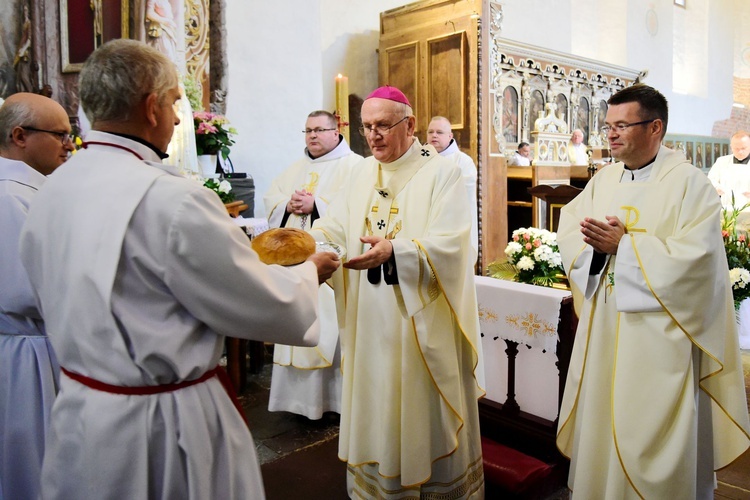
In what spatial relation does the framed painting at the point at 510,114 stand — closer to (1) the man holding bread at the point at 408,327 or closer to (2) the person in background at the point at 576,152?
(2) the person in background at the point at 576,152

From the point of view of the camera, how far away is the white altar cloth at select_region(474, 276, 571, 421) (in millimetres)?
3371

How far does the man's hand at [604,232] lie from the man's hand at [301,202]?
6.88 feet

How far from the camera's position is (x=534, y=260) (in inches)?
152

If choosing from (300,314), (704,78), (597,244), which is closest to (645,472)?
(597,244)

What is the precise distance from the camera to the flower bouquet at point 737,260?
4699 millimetres

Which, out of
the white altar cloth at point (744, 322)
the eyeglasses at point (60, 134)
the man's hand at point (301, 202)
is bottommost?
the white altar cloth at point (744, 322)

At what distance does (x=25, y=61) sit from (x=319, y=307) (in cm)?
338

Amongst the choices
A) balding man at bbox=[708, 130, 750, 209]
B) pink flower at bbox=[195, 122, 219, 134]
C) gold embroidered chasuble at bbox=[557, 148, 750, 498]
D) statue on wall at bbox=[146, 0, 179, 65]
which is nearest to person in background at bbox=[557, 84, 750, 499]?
gold embroidered chasuble at bbox=[557, 148, 750, 498]

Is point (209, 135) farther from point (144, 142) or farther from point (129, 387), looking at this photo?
point (129, 387)

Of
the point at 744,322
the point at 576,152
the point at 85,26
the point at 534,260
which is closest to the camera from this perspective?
the point at 534,260

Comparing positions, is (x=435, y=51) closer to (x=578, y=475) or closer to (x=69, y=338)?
(x=578, y=475)

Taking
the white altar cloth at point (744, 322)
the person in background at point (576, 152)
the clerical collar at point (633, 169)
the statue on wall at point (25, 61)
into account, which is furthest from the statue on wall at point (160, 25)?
the person in background at point (576, 152)

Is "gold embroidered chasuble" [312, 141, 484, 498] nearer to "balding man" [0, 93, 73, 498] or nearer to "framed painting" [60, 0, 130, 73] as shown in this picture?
"balding man" [0, 93, 73, 498]

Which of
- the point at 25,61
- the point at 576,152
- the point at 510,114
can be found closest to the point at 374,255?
the point at 25,61
